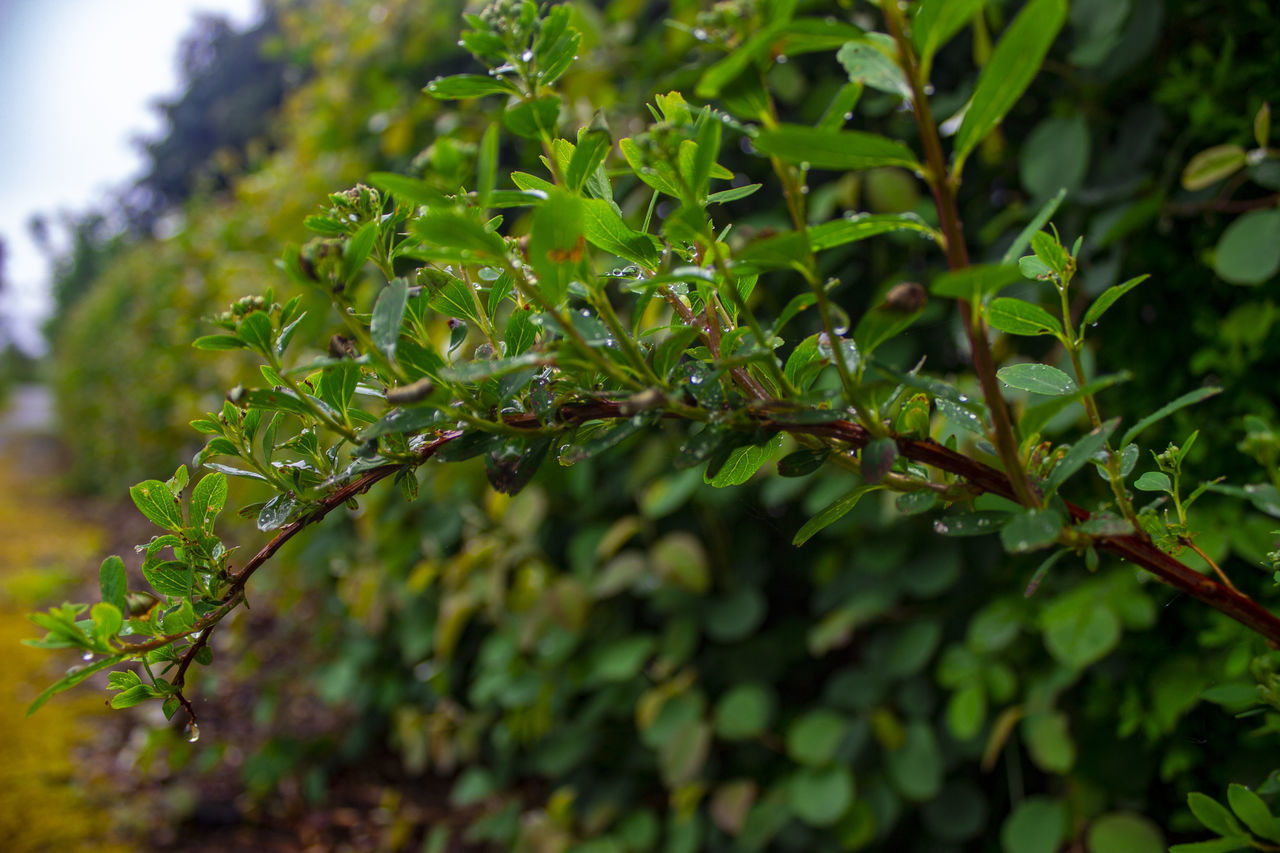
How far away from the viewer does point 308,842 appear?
1.56 m

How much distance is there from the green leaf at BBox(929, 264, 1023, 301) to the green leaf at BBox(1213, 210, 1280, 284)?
60 cm

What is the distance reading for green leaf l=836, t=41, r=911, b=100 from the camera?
248 millimetres

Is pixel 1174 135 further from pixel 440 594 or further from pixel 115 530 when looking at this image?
pixel 115 530

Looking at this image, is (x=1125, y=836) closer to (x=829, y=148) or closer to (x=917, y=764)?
(x=917, y=764)

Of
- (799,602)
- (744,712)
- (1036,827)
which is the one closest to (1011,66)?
(1036,827)

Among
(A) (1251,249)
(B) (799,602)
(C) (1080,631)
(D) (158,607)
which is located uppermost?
(D) (158,607)

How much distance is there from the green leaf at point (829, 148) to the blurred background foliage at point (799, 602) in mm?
54

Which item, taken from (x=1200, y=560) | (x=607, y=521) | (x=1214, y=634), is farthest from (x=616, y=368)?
(x=607, y=521)

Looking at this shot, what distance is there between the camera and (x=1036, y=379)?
13.8 inches

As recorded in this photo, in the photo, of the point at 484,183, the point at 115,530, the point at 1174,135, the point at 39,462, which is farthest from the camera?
the point at 39,462

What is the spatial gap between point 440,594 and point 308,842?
597mm

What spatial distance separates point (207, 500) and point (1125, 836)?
86 cm

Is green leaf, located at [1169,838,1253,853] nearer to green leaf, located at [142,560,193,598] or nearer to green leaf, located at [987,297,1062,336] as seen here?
green leaf, located at [987,297,1062,336]

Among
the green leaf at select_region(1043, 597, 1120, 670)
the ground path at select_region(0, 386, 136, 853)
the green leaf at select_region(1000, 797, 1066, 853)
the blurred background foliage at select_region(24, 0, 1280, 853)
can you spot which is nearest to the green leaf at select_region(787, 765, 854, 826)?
the blurred background foliage at select_region(24, 0, 1280, 853)
